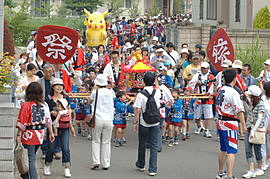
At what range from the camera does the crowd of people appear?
36.8 ft

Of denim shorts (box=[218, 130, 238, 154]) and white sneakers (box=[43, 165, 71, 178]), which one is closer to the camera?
denim shorts (box=[218, 130, 238, 154])

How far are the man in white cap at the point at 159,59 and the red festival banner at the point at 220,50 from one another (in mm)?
2013

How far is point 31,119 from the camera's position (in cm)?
1013

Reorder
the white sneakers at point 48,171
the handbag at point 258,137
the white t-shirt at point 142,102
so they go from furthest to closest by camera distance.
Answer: the white t-shirt at point 142,102
the handbag at point 258,137
the white sneakers at point 48,171

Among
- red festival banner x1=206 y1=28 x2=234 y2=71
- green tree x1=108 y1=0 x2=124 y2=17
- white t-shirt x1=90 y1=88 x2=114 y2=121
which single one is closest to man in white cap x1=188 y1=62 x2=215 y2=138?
red festival banner x1=206 y1=28 x2=234 y2=71

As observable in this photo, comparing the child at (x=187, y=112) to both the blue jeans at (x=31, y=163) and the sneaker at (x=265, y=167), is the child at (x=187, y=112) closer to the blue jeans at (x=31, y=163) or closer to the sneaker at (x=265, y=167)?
the sneaker at (x=265, y=167)

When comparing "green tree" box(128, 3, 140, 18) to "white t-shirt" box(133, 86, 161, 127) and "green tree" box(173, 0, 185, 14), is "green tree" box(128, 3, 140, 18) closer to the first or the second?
"green tree" box(173, 0, 185, 14)

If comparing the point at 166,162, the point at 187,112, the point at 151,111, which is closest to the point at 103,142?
the point at 151,111

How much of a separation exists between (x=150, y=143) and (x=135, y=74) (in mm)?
3675

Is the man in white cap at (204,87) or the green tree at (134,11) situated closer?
the man in white cap at (204,87)

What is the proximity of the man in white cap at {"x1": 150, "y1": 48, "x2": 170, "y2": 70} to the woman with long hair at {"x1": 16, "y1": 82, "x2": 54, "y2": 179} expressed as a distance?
6885 mm

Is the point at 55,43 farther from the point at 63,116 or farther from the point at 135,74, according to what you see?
the point at 135,74

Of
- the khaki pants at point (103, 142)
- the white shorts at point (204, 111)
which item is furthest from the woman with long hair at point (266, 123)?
the white shorts at point (204, 111)

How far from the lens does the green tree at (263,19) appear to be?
1053 inches
